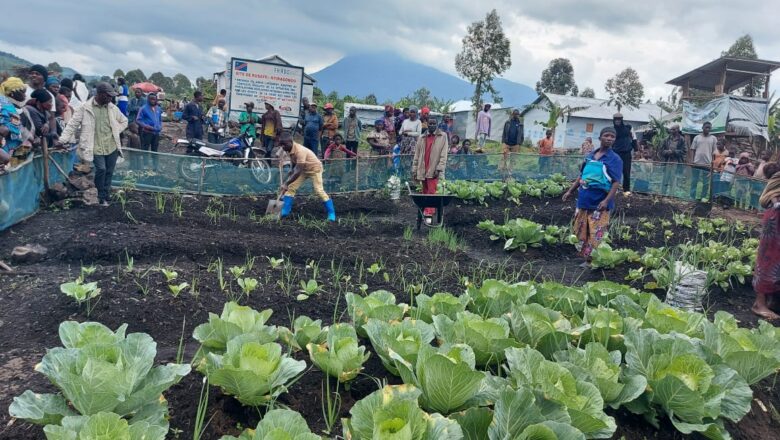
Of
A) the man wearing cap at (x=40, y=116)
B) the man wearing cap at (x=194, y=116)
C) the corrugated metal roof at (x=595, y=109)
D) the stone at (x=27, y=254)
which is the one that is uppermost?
the corrugated metal roof at (x=595, y=109)

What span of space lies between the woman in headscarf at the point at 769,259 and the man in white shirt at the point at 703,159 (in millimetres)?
6309

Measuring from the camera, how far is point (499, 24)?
3086 centimetres

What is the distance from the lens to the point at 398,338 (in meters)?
2.05

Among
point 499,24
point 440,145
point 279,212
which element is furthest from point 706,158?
point 499,24

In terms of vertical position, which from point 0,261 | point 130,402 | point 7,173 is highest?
point 7,173

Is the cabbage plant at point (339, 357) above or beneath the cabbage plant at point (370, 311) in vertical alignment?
beneath

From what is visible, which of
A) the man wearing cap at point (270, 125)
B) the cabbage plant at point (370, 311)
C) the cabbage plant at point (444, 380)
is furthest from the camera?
the man wearing cap at point (270, 125)

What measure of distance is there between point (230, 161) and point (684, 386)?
8.83m

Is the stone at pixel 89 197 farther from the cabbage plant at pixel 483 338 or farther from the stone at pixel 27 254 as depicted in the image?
the cabbage plant at pixel 483 338

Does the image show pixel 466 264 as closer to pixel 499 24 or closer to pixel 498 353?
pixel 498 353

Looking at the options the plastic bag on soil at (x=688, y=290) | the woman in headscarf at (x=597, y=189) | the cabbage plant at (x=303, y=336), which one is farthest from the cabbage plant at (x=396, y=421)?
the woman in headscarf at (x=597, y=189)

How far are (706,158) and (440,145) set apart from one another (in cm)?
713

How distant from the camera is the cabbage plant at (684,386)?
1.91m

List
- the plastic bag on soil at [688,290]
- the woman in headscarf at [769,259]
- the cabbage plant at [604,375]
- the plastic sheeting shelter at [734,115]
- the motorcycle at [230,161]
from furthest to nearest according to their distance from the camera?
1. the plastic sheeting shelter at [734,115]
2. the motorcycle at [230,161]
3. the woman in headscarf at [769,259]
4. the plastic bag on soil at [688,290]
5. the cabbage plant at [604,375]
